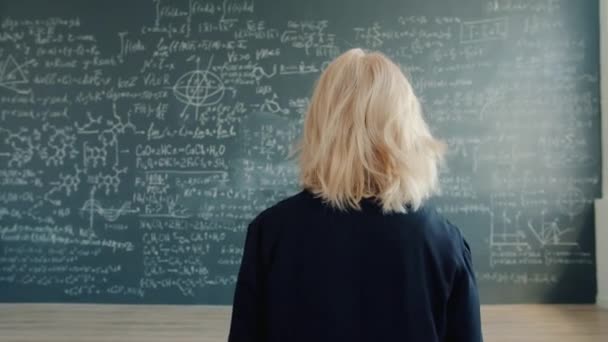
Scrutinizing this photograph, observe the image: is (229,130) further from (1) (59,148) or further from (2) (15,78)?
(2) (15,78)

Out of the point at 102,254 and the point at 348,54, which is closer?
the point at 348,54

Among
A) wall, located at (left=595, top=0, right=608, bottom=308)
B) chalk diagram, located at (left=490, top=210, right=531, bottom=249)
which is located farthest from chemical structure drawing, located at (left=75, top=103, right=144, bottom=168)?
wall, located at (left=595, top=0, right=608, bottom=308)

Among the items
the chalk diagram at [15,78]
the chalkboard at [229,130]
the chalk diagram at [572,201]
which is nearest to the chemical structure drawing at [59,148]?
the chalkboard at [229,130]

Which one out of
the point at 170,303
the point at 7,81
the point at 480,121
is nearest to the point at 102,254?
the point at 170,303

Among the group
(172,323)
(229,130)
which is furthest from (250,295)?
(229,130)

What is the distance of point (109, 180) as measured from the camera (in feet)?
12.6

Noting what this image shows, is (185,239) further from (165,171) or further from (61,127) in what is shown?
(61,127)

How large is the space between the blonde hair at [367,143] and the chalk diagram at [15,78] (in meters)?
3.36

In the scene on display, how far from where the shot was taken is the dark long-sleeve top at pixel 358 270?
1071 millimetres

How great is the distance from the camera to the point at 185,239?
3852 millimetres

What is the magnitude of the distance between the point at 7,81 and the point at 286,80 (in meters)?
1.89

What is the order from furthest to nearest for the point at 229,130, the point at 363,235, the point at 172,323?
1. the point at 229,130
2. the point at 172,323
3. the point at 363,235

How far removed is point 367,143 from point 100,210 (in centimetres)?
315

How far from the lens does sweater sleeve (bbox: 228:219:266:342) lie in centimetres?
114
